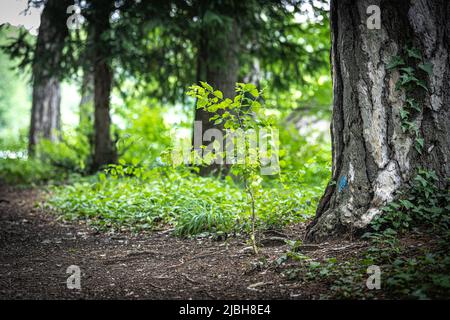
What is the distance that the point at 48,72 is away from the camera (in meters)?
8.23

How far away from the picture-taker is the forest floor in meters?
2.86

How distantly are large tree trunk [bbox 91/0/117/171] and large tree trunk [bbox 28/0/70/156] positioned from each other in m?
0.67

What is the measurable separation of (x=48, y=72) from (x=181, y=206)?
4.85 m

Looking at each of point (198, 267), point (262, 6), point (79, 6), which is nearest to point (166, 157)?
point (198, 267)

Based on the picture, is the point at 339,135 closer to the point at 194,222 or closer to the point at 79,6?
the point at 194,222

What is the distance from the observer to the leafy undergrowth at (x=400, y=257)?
8.18ft

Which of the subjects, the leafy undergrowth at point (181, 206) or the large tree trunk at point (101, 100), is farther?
the large tree trunk at point (101, 100)

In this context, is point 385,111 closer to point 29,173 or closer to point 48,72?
point 48,72

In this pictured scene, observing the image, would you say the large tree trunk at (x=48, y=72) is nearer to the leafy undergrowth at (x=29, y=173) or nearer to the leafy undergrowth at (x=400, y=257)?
the leafy undergrowth at (x=29, y=173)

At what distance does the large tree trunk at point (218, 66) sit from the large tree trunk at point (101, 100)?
183cm

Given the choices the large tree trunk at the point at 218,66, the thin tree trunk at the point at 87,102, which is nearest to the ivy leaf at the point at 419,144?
the large tree trunk at the point at 218,66

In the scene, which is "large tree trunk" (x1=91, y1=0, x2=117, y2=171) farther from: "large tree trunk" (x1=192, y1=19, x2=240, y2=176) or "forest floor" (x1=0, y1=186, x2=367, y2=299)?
"forest floor" (x1=0, y1=186, x2=367, y2=299)

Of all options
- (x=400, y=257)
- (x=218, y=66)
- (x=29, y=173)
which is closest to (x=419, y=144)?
(x=400, y=257)

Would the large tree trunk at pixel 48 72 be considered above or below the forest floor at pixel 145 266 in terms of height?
above
